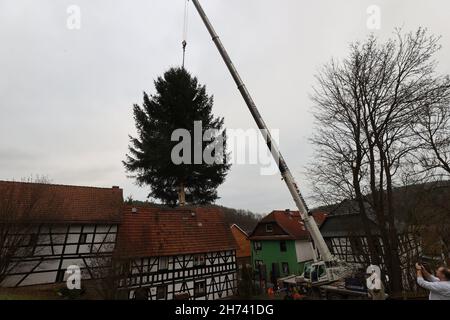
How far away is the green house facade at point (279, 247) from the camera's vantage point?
2886 centimetres

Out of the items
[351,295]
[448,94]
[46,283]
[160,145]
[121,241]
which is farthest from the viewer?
[160,145]

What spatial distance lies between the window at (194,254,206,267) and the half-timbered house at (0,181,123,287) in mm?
6080

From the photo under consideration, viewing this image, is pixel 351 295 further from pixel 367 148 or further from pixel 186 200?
pixel 186 200

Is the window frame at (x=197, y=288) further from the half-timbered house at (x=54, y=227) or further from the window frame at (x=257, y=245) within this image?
the window frame at (x=257, y=245)

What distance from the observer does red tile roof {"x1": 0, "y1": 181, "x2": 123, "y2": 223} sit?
47.7 feet

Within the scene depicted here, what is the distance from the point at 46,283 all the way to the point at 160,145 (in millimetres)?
12126

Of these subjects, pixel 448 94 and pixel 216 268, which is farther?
pixel 216 268

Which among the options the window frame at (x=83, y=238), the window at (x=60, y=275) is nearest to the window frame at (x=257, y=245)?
the window frame at (x=83, y=238)

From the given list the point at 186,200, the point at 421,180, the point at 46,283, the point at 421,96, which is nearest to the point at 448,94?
the point at 421,96

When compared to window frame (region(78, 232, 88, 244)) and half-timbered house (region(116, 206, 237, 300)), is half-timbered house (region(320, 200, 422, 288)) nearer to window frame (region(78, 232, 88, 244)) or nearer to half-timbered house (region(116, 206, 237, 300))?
half-timbered house (region(116, 206, 237, 300))

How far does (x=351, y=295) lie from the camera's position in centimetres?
1299

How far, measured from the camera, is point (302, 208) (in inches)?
518

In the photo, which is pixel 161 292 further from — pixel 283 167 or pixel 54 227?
pixel 283 167

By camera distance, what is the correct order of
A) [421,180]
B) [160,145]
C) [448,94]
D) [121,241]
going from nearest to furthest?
[448,94] → [421,180] → [121,241] → [160,145]
